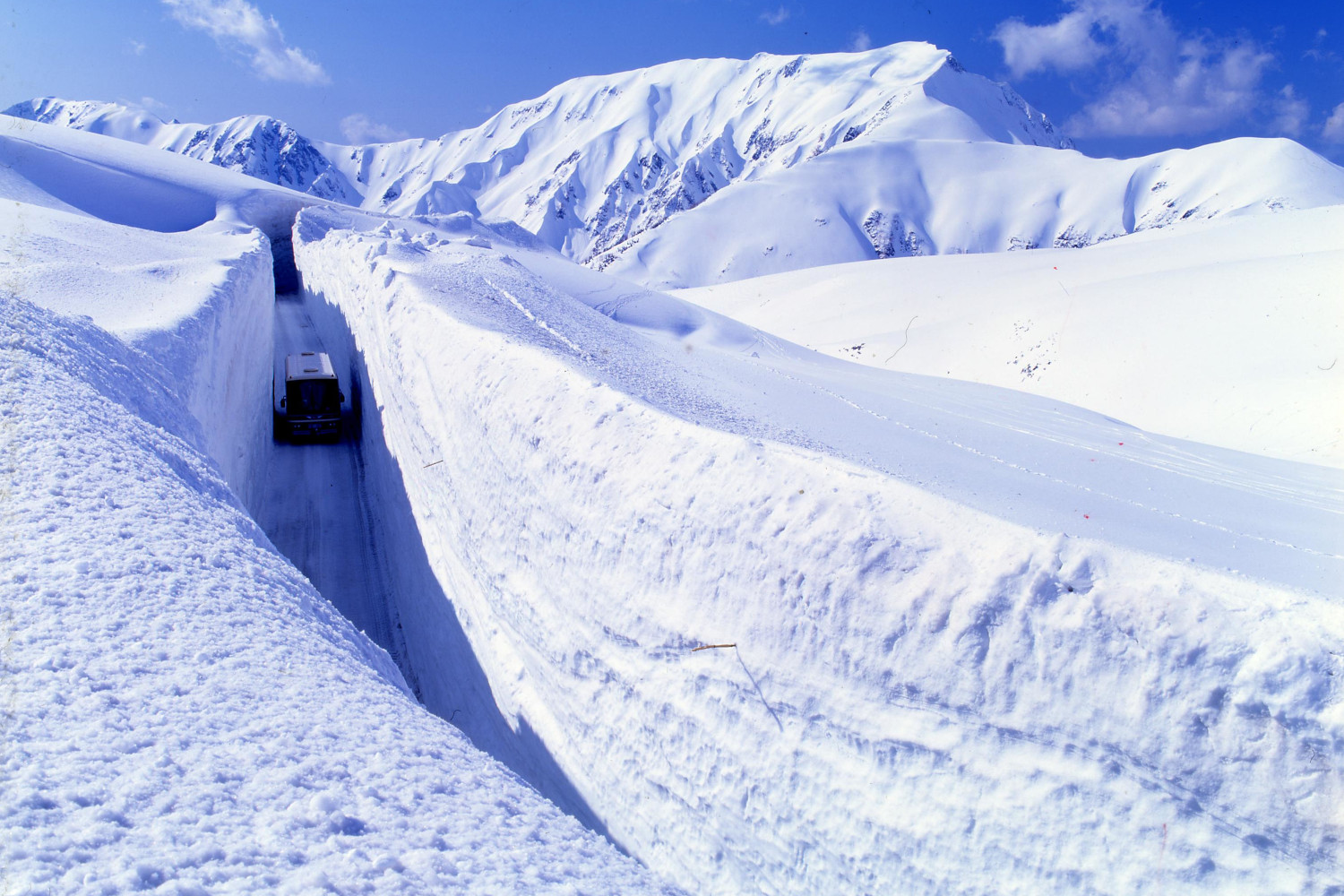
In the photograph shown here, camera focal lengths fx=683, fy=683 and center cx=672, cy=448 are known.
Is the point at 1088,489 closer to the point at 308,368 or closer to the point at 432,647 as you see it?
the point at 432,647

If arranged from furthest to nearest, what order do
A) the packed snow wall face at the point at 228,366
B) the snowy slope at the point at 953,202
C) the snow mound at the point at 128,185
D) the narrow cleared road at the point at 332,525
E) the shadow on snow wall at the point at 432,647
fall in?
1. the snowy slope at the point at 953,202
2. the snow mound at the point at 128,185
3. the narrow cleared road at the point at 332,525
4. the packed snow wall face at the point at 228,366
5. the shadow on snow wall at the point at 432,647

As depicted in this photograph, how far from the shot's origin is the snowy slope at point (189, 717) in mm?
2639

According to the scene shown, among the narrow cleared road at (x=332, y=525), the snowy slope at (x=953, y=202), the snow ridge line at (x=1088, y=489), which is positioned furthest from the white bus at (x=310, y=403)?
the snowy slope at (x=953, y=202)

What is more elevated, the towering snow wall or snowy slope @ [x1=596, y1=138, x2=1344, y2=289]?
snowy slope @ [x1=596, y1=138, x2=1344, y2=289]

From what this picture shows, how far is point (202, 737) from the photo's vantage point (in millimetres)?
3188

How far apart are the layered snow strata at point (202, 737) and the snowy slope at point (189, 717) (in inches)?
0.4

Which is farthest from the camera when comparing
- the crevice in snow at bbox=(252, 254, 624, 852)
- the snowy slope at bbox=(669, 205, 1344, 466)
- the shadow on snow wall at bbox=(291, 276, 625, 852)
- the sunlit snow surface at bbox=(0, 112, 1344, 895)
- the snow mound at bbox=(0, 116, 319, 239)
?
the snow mound at bbox=(0, 116, 319, 239)

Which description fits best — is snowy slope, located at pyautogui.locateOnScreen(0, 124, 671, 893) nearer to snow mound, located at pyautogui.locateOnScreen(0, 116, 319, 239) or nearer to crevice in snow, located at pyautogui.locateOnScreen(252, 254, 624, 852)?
crevice in snow, located at pyautogui.locateOnScreen(252, 254, 624, 852)

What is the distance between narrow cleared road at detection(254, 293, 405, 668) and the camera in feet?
34.8

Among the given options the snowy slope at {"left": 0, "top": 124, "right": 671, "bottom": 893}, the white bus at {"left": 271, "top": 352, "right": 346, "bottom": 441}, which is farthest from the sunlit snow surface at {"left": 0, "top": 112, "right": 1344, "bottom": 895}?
the white bus at {"left": 271, "top": 352, "right": 346, "bottom": 441}

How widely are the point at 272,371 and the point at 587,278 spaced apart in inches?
477

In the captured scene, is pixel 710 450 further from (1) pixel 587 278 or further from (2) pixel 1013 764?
(1) pixel 587 278

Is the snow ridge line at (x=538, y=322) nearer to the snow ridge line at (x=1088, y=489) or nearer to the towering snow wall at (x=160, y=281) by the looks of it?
the snow ridge line at (x=1088, y=489)

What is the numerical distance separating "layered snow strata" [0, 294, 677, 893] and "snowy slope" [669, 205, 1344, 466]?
16.7 metres
